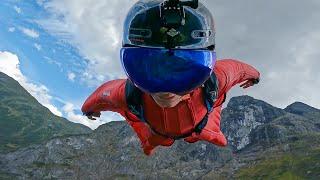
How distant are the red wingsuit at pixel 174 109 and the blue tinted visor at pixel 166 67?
2.18 meters

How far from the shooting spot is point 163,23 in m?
6.09

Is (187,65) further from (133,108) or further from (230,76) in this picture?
(230,76)

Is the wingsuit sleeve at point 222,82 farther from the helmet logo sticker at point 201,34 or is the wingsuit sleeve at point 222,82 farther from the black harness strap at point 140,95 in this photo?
the helmet logo sticker at point 201,34

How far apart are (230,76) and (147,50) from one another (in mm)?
4908

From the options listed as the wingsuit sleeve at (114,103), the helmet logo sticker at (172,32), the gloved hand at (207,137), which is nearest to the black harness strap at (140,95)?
the wingsuit sleeve at (114,103)

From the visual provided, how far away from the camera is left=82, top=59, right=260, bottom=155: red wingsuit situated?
9.12 m

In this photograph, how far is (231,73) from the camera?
11.1 m

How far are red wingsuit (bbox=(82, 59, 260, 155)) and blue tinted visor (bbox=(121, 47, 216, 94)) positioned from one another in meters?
2.18

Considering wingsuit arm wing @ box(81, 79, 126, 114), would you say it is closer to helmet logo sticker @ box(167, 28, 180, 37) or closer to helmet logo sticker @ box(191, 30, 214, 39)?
helmet logo sticker @ box(191, 30, 214, 39)

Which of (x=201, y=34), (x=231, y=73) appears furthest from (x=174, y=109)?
(x=201, y=34)

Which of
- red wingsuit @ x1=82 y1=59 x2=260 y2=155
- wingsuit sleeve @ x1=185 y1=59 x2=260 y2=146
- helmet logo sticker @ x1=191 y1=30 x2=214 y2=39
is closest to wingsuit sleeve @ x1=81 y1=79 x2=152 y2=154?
red wingsuit @ x1=82 y1=59 x2=260 y2=155

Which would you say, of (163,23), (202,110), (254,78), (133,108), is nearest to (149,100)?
(133,108)

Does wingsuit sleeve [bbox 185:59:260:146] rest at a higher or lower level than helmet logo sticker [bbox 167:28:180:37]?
lower

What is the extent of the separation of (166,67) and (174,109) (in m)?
2.95
